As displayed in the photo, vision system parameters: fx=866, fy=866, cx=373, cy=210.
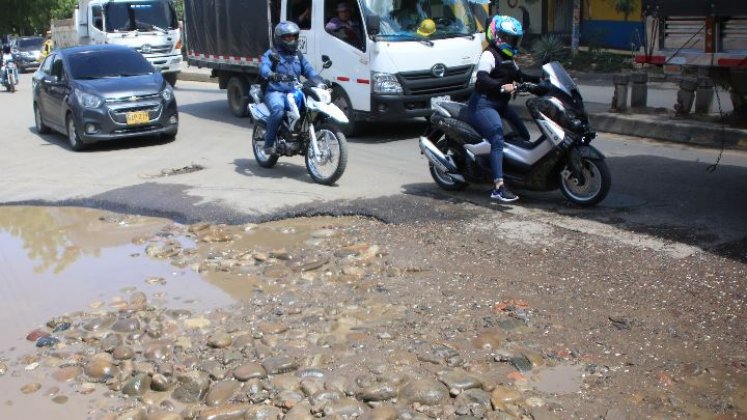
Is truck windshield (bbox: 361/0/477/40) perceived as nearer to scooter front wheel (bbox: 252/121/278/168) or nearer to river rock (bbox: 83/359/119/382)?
scooter front wheel (bbox: 252/121/278/168)

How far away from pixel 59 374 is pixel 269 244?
2.82 meters

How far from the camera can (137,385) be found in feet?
15.8

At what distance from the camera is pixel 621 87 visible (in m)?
13.7

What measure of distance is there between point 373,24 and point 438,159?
3987mm

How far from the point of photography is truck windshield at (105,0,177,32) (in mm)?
24859

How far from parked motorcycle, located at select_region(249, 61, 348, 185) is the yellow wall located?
18.9 metres

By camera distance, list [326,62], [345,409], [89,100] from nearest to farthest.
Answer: [345,409] → [326,62] → [89,100]

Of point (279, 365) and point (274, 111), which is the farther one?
point (274, 111)

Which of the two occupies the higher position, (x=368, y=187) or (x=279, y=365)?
(x=368, y=187)

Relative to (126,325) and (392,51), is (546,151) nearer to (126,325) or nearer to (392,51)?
(126,325)

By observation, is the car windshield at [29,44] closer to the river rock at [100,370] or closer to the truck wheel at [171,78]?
the truck wheel at [171,78]

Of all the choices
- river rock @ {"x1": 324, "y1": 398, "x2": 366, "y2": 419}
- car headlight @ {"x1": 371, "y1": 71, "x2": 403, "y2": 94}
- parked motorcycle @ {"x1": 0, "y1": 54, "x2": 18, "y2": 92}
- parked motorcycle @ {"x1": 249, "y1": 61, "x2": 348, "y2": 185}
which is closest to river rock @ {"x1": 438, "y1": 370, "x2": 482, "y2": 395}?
river rock @ {"x1": 324, "y1": 398, "x2": 366, "y2": 419}

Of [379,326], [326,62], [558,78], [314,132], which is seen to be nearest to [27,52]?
[326,62]

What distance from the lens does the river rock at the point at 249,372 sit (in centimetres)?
483
